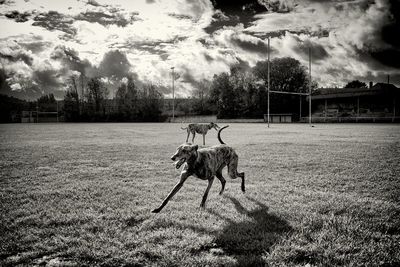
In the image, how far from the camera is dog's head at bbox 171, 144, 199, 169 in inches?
173

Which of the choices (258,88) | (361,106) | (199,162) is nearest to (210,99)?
(258,88)

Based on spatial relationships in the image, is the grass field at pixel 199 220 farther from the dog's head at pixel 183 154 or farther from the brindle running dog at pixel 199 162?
the dog's head at pixel 183 154

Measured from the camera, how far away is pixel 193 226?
4125mm

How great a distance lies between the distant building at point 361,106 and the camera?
Result: 49.6 m

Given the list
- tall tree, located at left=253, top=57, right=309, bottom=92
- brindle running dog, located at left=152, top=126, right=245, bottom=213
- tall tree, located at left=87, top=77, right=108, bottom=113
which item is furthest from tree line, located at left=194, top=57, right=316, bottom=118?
brindle running dog, located at left=152, top=126, right=245, bottom=213

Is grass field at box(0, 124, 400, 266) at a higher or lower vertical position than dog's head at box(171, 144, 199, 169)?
lower

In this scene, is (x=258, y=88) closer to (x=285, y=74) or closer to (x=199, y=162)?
(x=285, y=74)

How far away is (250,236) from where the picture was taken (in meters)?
3.76

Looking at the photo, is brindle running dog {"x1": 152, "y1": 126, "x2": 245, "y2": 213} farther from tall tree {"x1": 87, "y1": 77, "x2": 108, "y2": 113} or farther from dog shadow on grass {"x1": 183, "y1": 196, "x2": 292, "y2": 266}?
tall tree {"x1": 87, "y1": 77, "x2": 108, "y2": 113}

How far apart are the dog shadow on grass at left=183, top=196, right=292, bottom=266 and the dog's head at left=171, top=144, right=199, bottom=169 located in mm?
1138

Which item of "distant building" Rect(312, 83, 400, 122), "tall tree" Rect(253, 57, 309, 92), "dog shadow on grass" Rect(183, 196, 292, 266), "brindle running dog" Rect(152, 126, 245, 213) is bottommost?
"dog shadow on grass" Rect(183, 196, 292, 266)

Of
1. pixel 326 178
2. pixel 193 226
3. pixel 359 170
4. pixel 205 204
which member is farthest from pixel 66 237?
pixel 359 170

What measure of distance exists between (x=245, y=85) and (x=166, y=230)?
66.6 meters

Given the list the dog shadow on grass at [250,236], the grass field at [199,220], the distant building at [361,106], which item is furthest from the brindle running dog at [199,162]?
the distant building at [361,106]
